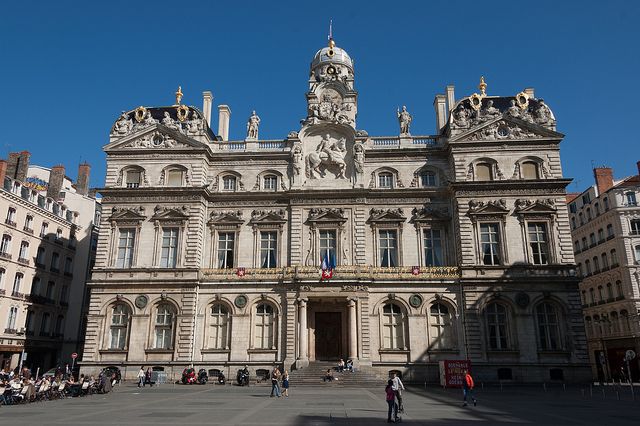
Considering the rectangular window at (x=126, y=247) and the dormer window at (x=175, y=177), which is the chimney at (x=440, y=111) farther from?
the rectangular window at (x=126, y=247)

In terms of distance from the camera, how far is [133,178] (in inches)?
1751

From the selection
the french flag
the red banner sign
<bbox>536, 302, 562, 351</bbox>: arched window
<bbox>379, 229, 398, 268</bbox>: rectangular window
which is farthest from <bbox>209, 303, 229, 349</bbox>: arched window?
<bbox>536, 302, 562, 351</bbox>: arched window

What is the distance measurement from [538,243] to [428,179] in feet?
33.8

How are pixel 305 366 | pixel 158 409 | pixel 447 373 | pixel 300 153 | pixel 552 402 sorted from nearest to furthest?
pixel 158 409, pixel 552 402, pixel 447 373, pixel 305 366, pixel 300 153

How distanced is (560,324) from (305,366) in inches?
775

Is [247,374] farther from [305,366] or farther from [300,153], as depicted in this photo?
[300,153]

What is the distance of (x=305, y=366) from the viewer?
126 ft

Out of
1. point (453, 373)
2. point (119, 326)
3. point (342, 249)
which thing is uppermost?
point (342, 249)

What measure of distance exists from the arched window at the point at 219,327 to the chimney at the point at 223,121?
54.7ft

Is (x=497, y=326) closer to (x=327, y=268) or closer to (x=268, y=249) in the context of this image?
(x=327, y=268)

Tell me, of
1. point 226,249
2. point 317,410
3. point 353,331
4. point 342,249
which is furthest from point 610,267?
point 317,410

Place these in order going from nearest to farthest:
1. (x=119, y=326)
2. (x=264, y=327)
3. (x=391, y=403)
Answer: (x=391, y=403) → (x=264, y=327) → (x=119, y=326)

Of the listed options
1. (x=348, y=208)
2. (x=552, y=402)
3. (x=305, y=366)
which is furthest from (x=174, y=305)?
(x=552, y=402)

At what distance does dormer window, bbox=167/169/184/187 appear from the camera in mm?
44000
